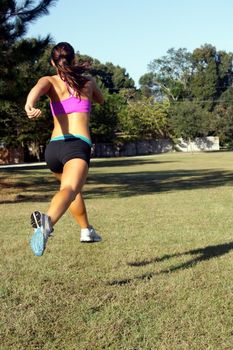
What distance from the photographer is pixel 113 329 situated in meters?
3.34

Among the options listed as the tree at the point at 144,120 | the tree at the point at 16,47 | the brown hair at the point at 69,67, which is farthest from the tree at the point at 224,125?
the brown hair at the point at 69,67

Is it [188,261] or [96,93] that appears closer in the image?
[96,93]

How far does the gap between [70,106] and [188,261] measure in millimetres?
2110

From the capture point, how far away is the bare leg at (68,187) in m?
3.97

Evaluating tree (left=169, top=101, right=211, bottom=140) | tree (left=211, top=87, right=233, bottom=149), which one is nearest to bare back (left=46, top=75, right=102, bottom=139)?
tree (left=169, top=101, right=211, bottom=140)

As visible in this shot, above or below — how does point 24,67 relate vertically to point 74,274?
above

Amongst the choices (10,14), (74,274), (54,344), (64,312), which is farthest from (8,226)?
(10,14)

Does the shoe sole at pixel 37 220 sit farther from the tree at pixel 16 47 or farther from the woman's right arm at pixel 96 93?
the tree at pixel 16 47

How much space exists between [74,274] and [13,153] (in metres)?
50.2

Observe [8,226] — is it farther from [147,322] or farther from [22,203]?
[147,322]

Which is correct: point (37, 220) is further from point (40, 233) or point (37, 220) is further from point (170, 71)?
point (170, 71)

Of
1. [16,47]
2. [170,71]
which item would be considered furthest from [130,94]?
[16,47]

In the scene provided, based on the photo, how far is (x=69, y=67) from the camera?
174 inches

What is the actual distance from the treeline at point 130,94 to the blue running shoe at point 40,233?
2103 mm
